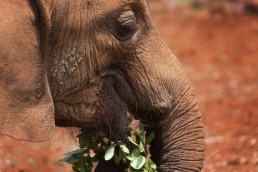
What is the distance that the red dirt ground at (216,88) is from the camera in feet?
25.3

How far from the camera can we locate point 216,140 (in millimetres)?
8977

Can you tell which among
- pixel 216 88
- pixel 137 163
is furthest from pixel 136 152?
pixel 216 88

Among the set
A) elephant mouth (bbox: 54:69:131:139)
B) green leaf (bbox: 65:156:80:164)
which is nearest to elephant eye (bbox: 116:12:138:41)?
elephant mouth (bbox: 54:69:131:139)

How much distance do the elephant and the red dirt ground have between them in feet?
2.17

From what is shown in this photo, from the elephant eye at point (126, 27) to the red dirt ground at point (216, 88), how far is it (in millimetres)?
979

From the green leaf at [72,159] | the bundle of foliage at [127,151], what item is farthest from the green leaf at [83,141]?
the green leaf at [72,159]

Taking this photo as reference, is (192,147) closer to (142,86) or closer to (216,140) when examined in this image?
(142,86)

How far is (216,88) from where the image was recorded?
1280 centimetres

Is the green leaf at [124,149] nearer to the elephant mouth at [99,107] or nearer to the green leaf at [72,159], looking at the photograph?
the elephant mouth at [99,107]

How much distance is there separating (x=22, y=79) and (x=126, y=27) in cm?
85

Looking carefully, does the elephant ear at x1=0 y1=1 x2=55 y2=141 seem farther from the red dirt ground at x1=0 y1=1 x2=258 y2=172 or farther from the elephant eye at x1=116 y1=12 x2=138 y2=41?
the red dirt ground at x1=0 y1=1 x2=258 y2=172

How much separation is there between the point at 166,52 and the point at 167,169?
72 centimetres

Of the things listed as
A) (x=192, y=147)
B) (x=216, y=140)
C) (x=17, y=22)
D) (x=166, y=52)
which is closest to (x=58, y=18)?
(x=17, y=22)

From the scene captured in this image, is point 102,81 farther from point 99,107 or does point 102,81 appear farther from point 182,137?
point 182,137
